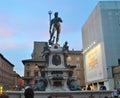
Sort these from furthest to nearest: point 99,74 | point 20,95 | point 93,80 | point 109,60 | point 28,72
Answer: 1. point 28,72
2. point 93,80
3. point 99,74
4. point 109,60
5. point 20,95

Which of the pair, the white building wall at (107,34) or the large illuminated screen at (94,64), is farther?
the large illuminated screen at (94,64)

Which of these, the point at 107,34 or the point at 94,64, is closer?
the point at 107,34

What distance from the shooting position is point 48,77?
24.3m

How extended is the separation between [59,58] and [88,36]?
53.5 m

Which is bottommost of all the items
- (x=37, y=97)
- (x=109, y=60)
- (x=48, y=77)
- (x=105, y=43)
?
(x=37, y=97)

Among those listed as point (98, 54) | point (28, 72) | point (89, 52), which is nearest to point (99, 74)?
point (98, 54)

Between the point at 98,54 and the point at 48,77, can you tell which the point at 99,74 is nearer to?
the point at 98,54

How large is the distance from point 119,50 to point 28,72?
135 ft

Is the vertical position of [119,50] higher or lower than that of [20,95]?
higher

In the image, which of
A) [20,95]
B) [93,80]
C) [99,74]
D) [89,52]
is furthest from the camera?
[89,52]

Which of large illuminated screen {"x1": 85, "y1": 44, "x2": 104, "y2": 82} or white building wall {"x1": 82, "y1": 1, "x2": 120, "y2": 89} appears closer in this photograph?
white building wall {"x1": 82, "y1": 1, "x2": 120, "y2": 89}

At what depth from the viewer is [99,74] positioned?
217ft

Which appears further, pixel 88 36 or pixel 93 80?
pixel 88 36

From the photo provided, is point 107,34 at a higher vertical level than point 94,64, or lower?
higher
